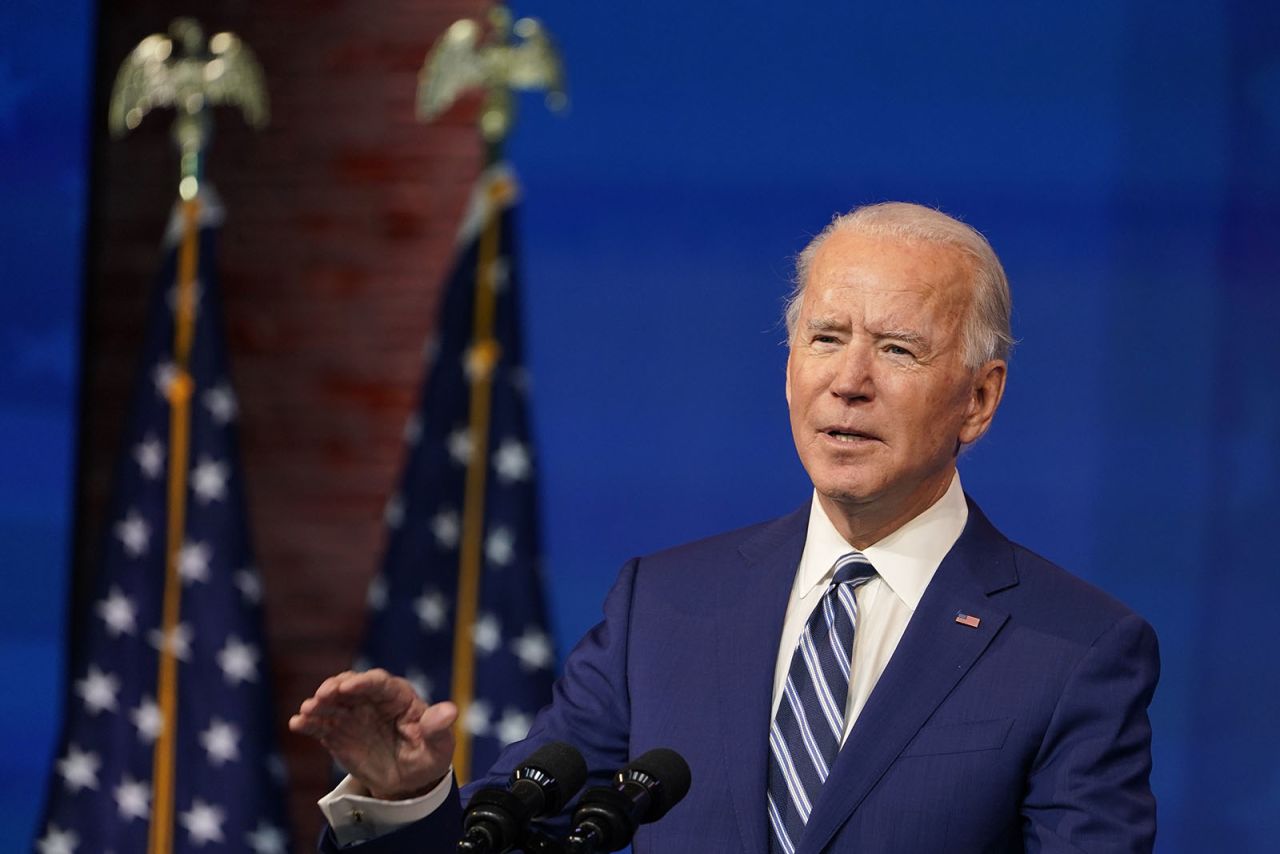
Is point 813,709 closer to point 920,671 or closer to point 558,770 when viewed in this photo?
point 920,671

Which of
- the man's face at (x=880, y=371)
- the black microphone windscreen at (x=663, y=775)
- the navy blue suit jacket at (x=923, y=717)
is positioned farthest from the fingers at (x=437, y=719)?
the man's face at (x=880, y=371)

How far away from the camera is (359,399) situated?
4680 mm

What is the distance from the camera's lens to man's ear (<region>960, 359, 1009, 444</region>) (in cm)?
206

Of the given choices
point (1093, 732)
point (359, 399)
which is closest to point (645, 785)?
point (1093, 732)

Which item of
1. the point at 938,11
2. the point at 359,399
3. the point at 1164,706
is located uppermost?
the point at 938,11

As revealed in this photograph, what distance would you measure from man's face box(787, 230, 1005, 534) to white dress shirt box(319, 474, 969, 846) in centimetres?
4

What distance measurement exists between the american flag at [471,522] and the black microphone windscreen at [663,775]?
285 cm

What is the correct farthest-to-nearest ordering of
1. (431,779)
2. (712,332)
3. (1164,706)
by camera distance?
(712,332), (1164,706), (431,779)

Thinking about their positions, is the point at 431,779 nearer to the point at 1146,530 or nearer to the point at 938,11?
the point at 1146,530

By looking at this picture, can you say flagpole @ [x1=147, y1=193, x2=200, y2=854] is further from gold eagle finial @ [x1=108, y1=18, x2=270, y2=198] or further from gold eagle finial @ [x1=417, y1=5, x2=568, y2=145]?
gold eagle finial @ [x1=417, y1=5, x2=568, y2=145]

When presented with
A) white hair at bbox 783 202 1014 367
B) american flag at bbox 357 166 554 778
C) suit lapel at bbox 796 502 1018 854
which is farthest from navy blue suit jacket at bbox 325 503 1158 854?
american flag at bbox 357 166 554 778

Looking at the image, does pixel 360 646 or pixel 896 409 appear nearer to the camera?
pixel 896 409

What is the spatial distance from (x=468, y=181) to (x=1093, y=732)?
324 centimetres

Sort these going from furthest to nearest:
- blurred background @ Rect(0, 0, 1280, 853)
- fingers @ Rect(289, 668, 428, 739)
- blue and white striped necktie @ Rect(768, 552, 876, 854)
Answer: blurred background @ Rect(0, 0, 1280, 853) → blue and white striped necktie @ Rect(768, 552, 876, 854) → fingers @ Rect(289, 668, 428, 739)
